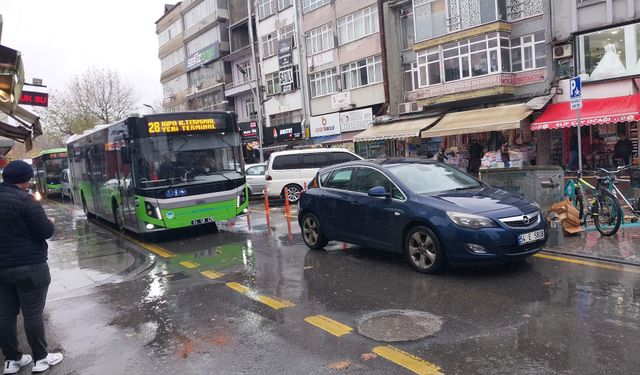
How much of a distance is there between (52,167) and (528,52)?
90.9 ft

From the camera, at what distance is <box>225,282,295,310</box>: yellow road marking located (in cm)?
637

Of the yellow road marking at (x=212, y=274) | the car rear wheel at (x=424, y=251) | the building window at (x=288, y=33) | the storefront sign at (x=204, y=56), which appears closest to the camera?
the car rear wheel at (x=424, y=251)

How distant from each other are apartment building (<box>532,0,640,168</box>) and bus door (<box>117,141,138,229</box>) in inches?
621

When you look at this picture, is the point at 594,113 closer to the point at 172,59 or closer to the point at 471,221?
the point at 471,221

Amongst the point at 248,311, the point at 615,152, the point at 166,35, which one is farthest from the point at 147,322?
the point at 166,35

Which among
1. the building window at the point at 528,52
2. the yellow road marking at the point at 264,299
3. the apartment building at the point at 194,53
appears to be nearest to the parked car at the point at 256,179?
the building window at the point at 528,52

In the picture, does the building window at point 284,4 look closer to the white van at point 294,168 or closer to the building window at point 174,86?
the building window at point 174,86

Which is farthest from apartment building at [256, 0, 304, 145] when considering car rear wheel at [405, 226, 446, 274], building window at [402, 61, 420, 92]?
car rear wheel at [405, 226, 446, 274]

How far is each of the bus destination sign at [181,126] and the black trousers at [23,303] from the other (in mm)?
7217

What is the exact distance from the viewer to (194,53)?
53.1 metres

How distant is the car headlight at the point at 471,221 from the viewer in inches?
266

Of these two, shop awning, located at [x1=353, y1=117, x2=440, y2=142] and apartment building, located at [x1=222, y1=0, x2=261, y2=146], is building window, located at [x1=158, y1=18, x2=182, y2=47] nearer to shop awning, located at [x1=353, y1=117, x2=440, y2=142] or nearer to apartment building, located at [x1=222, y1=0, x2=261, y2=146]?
apartment building, located at [x1=222, y1=0, x2=261, y2=146]

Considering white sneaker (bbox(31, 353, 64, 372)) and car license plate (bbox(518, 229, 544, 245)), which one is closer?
white sneaker (bbox(31, 353, 64, 372))

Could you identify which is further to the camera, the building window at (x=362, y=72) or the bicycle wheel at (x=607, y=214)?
the building window at (x=362, y=72)
